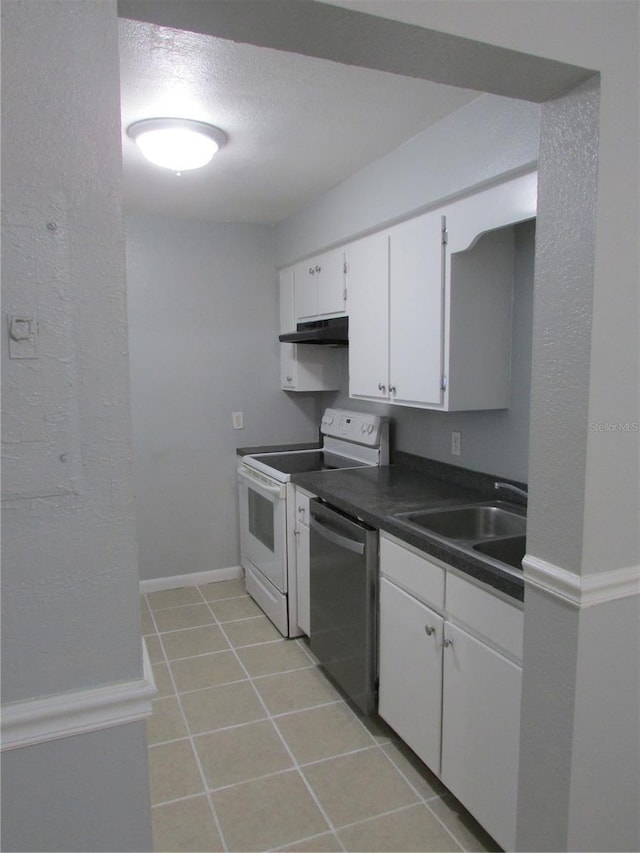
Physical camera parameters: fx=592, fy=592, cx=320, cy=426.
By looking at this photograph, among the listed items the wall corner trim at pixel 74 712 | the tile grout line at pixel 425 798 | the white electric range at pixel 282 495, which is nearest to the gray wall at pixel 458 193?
the white electric range at pixel 282 495

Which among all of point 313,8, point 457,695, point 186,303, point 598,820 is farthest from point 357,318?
point 598,820

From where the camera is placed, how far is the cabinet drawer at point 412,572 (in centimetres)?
192

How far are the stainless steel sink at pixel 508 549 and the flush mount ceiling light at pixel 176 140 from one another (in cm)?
184

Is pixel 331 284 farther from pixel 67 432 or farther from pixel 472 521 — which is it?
pixel 67 432

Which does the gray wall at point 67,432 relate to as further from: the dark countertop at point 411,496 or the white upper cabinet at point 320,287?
the white upper cabinet at point 320,287

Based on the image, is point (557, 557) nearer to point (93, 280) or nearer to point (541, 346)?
point (541, 346)

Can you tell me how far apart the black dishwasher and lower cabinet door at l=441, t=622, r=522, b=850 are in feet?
1.53

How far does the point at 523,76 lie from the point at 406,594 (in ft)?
5.22

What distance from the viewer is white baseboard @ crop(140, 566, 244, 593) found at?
3822mm

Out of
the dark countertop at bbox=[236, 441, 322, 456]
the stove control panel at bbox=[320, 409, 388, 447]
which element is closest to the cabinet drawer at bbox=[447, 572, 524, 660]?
the stove control panel at bbox=[320, 409, 388, 447]

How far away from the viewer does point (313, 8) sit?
3.33 feet

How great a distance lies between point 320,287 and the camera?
335cm

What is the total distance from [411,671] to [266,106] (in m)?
2.06

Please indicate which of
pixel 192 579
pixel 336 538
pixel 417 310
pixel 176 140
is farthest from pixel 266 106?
pixel 192 579
